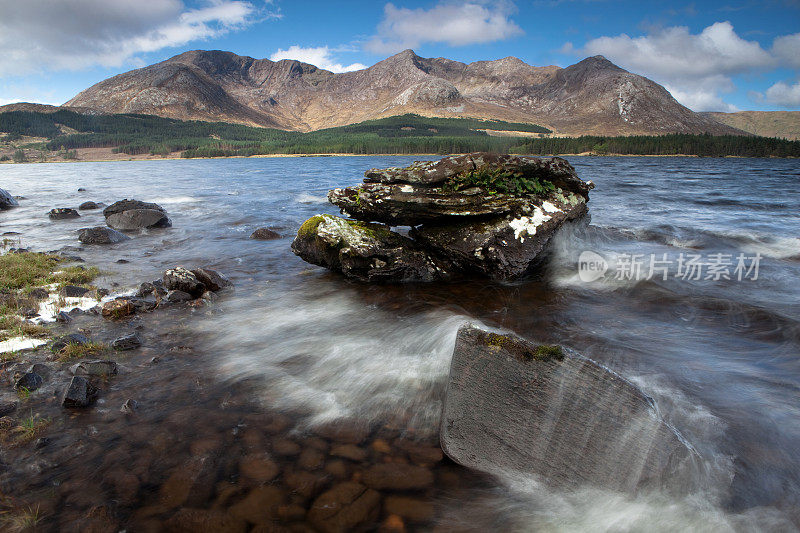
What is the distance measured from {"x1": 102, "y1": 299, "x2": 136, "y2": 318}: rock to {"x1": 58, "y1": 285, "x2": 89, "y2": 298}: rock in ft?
4.50

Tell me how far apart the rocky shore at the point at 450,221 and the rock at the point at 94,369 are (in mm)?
6084

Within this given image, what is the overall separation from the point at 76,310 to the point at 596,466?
9.83 meters

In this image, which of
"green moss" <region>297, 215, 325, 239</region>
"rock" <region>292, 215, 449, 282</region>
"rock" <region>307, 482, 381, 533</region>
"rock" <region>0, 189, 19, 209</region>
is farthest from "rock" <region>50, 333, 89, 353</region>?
"rock" <region>0, 189, 19, 209</region>

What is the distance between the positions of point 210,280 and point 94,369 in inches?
171

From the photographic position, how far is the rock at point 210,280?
10.0m

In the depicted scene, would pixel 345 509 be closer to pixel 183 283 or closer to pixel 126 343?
pixel 126 343

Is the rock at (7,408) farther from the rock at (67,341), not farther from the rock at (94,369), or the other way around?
the rock at (67,341)

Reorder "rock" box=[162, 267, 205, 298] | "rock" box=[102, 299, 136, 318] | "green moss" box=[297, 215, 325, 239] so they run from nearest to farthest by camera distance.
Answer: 1. "rock" box=[102, 299, 136, 318]
2. "rock" box=[162, 267, 205, 298]
3. "green moss" box=[297, 215, 325, 239]

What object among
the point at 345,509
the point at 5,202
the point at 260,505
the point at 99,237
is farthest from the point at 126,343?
the point at 5,202

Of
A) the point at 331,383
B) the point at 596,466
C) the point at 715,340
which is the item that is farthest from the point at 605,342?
the point at 331,383

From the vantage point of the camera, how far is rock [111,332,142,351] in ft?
22.3

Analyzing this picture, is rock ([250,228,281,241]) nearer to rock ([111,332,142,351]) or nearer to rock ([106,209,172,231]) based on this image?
rock ([106,209,172,231])

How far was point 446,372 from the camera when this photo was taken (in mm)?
6656

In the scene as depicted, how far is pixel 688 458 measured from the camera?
14.5ft
